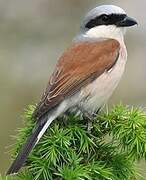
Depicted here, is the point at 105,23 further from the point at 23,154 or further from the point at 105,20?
the point at 23,154

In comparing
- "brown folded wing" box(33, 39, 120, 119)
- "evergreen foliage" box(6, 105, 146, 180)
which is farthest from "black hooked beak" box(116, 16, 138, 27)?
"evergreen foliage" box(6, 105, 146, 180)

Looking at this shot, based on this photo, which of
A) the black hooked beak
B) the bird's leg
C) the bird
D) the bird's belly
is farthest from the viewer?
the black hooked beak

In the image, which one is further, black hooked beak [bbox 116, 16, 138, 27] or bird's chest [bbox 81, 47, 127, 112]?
black hooked beak [bbox 116, 16, 138, 27]

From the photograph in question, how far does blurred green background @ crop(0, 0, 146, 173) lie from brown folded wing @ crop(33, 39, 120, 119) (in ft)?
7.35

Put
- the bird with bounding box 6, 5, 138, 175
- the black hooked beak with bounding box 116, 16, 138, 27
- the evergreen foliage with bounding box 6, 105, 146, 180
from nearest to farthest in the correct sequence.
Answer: the evergreen foliage with bounding box 6, 105, 146, 180 → the bird with bounding box 6, 5, 138, 175 → the black hooked beak with bounding box 116, 16, 138, 27

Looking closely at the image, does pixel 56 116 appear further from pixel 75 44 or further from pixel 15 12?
pixel 15 12

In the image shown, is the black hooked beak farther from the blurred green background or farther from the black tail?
the blurred green background

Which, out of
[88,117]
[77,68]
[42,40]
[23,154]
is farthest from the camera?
[42,40]

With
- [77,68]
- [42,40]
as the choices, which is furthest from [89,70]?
[42,40]

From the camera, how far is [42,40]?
682 cm

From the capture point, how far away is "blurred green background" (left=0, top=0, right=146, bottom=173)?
239 inches

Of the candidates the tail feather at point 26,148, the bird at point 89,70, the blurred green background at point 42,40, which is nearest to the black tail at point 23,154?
the tail feather at point 26,148

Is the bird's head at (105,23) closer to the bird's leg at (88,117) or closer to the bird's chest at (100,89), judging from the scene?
the bird's chest at (100,89)

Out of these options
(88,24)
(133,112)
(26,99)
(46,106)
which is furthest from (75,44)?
(26,99)
